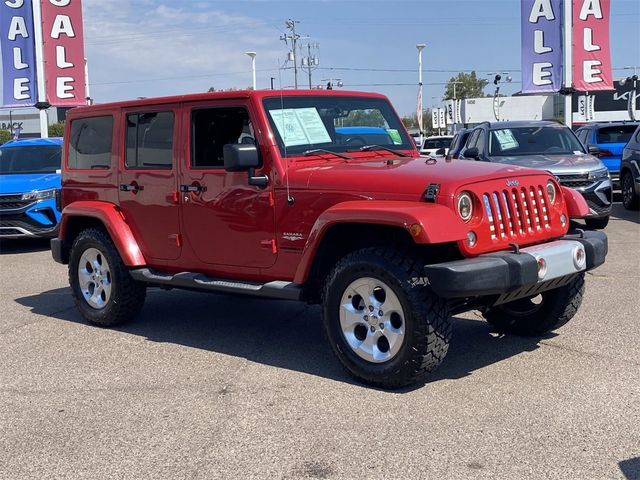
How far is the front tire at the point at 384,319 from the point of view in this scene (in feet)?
14.9

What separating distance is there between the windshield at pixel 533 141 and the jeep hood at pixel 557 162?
22 centimetres

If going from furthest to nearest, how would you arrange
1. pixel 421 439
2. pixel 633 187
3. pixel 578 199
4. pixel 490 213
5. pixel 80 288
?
pixel 633 187, pixel 80 288, pixel 578 199, pixel 490 213, pixel 421 439

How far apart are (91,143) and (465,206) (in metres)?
3.80

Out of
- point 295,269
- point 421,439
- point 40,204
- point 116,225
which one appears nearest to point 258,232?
point 295,269

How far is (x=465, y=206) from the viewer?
4.66 metres

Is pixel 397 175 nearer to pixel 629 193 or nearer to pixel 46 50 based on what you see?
pixel 629 193

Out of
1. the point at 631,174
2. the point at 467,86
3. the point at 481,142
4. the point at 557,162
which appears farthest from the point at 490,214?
the point at 467,86

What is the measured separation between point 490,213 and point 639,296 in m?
3.23

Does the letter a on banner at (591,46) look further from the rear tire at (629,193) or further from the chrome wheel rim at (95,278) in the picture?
the chrome wheel rim at (95,278)

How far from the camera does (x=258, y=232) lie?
5.50 meters

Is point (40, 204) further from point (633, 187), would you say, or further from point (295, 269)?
point (633, 187)

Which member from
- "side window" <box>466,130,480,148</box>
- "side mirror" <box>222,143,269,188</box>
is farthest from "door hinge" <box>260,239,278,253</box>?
"side window" <box>466,130,480,148</box>

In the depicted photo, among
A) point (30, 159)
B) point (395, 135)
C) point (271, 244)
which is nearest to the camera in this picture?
point (271, 244)

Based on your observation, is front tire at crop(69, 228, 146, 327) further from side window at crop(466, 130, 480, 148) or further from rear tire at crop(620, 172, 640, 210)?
rear tire at crop(620, 172, 640, 210)
